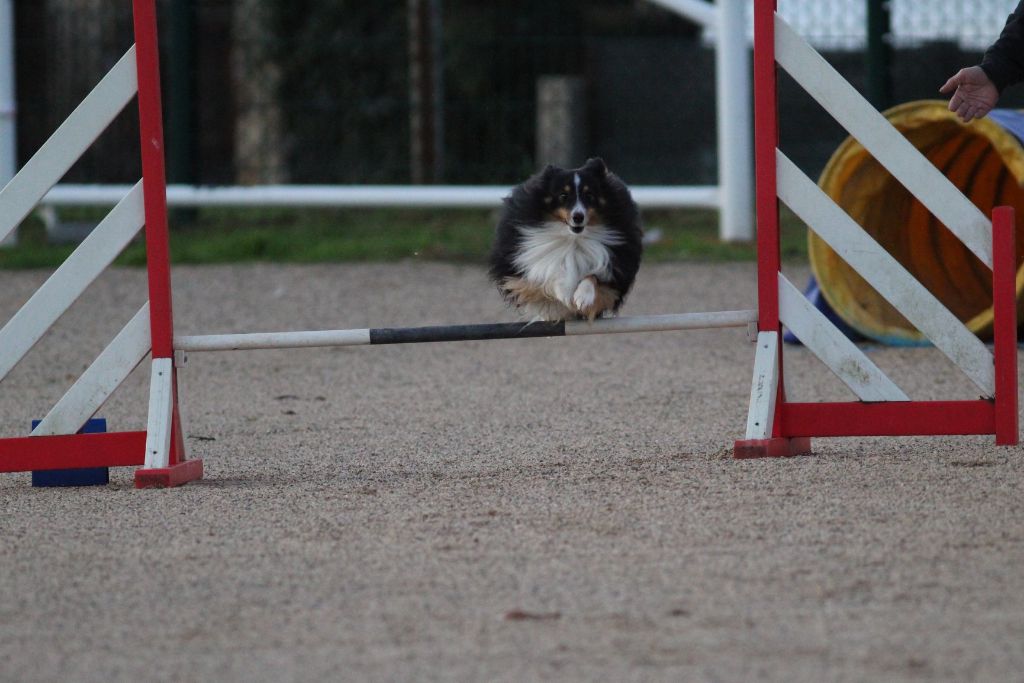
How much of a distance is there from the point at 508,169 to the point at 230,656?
10.0m

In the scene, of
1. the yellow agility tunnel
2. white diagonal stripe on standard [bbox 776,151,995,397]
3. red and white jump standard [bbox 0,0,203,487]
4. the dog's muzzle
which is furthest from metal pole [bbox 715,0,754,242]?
red and white jump standard [bbox 0,0,203,487]

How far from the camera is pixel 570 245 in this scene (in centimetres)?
483

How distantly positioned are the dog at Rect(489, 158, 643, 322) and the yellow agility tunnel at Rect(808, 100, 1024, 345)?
6.64 feet

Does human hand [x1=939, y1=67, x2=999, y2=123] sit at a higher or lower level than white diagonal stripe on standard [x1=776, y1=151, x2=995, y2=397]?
higher

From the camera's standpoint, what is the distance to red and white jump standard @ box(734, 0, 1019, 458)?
4383 millimetres

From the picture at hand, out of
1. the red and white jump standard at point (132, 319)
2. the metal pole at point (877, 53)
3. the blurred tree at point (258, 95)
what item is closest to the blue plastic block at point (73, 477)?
the red and white jump standard at point (132, 319)

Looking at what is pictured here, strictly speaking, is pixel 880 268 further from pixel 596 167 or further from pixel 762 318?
pixel 596 167

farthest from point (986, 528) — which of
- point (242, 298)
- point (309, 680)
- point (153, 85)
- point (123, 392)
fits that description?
point (242, 298)

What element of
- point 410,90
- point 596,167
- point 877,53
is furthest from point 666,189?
point 596,167

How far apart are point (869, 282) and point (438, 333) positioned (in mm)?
1294

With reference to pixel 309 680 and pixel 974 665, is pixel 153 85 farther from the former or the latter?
pixel 974 665

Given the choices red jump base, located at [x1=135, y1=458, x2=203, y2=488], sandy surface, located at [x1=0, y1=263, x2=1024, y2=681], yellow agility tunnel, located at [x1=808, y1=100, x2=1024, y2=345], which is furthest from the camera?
yellow agility tunnel, located at [x1=808, y1=100, x2=1024, y2=345]

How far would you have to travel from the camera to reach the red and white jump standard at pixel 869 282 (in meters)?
4.38

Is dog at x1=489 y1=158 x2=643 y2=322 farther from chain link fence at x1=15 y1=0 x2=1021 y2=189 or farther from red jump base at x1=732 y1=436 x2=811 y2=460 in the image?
chain link fence at x1=15 y1=0 x2=1021 y2=189
